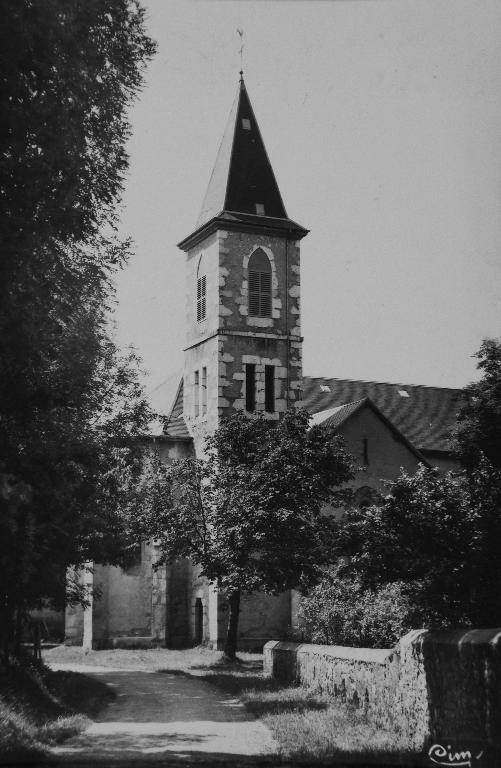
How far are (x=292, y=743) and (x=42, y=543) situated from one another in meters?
4.00

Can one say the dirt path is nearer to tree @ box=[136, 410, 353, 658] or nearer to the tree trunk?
tree @ box=[136, 410, 353, 658]

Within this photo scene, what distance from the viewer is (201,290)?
121ft

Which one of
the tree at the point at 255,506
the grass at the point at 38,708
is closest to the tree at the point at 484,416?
the grass at the point at 38,708

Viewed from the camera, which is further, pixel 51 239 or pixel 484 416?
pixel 484 416

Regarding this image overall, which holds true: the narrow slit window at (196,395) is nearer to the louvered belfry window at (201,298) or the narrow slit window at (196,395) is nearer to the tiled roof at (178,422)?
the tiled roof at (178,422)

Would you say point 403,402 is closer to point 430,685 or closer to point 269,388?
point 269,388

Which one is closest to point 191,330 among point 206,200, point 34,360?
point 206,200

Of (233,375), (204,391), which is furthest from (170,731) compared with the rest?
(204,391)

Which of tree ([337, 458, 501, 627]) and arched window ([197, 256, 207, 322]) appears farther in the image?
arched window ([197, 256, 207, 322])

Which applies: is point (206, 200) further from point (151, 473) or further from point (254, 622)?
point (254, 622)

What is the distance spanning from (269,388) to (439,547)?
22.9 meters

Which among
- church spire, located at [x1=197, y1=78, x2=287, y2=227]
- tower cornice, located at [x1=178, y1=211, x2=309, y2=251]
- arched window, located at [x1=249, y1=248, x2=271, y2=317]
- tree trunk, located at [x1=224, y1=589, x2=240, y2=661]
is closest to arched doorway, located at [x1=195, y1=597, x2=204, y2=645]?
tree trunk, located at [x1=224, y1=589, x2=240, y2=661]

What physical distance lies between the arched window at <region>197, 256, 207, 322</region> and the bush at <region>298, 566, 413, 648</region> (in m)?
17.6

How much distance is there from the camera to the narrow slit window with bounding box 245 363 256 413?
34.8 m
